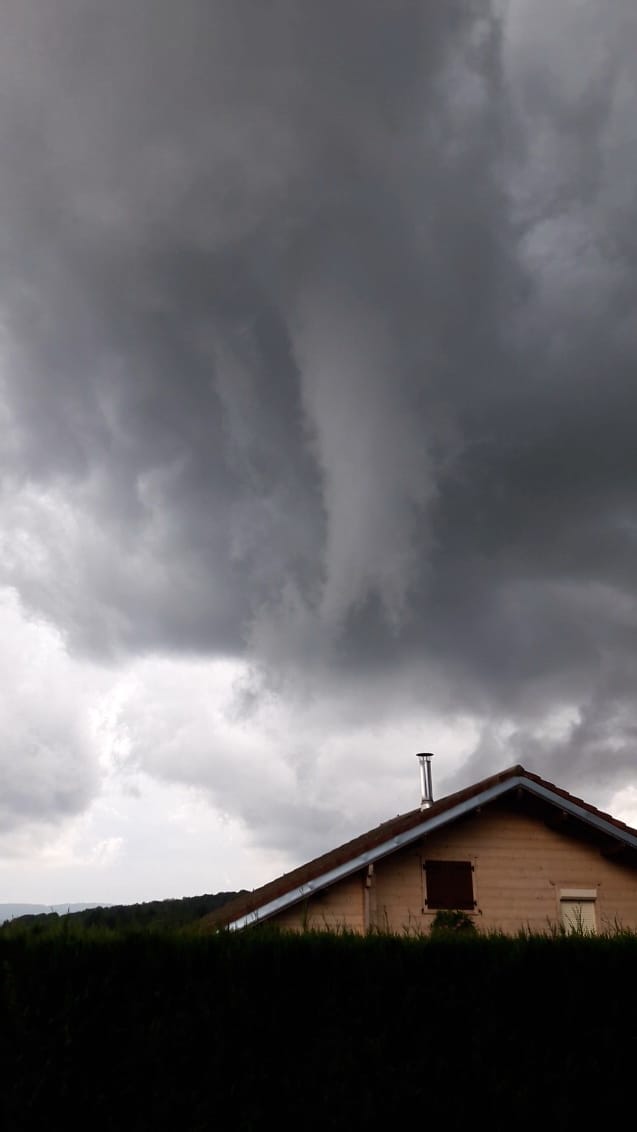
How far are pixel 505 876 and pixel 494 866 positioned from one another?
293mm

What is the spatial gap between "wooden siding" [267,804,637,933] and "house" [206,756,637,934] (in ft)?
0.07

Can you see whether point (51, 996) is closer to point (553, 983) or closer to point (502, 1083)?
point (502, 1083)

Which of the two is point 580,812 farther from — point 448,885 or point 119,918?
point 119,918

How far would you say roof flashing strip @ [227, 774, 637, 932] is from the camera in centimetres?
1623

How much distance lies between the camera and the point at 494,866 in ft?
61.5

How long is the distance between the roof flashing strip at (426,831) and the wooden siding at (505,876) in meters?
0.66

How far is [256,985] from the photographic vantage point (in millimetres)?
8195

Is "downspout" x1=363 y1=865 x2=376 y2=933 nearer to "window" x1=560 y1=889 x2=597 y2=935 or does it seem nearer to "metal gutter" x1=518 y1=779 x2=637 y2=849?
"metal gutter" x1=518 y1=779 x2=637 y2=849

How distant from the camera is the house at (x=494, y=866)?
17.5 m

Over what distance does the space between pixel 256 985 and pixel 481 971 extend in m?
2.18

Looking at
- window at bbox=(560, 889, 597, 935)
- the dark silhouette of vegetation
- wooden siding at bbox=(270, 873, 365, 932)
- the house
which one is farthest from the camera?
window at bbox=(560, 889, 597, 935)

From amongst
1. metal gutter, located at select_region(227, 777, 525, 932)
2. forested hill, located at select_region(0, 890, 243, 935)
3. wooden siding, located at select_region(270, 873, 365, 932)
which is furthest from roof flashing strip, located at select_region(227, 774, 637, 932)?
forested hill, located at select_region(0, 890, 243, 935)

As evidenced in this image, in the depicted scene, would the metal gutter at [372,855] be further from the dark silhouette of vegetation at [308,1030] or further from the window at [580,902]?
the dark silhouette of vegetation at [308,1030]

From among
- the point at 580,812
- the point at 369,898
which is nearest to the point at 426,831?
the point at 369,898
